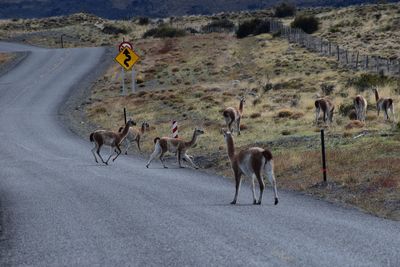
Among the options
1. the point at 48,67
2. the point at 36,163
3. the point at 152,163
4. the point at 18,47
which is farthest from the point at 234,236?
the point at 18,47

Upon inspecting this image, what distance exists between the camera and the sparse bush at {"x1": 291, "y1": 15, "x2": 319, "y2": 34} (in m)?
88.5

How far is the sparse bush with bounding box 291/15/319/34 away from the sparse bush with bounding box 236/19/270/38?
356 centimetres

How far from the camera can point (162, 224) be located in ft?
45.7

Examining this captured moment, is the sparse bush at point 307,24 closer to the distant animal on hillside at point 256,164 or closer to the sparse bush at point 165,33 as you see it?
the sparse bush at point 165,33

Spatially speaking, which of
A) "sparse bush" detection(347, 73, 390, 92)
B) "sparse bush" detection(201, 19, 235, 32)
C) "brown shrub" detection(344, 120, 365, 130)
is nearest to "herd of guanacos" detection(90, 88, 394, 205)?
"brown shrub" detection(344, 120, 365, 130)

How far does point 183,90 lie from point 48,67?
23955mm

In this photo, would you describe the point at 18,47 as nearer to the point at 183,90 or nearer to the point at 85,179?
the point at 183,90

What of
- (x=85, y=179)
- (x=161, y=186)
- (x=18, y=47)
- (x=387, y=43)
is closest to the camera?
(x=161, y=186)

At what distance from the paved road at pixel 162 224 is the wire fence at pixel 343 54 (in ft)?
112

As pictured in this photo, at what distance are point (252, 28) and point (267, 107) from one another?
→ 50.7 metres

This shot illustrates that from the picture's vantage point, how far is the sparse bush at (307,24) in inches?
3484

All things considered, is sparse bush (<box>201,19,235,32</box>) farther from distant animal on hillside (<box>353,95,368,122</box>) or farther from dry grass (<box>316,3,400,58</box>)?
distant animal on hillside (<box>353,95,368,122</box>)

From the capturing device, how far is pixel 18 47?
303ft

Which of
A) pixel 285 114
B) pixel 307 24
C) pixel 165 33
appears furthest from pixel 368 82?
pixel 165 33
